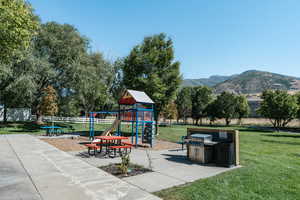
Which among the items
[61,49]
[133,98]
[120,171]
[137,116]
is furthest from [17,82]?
[120,171]

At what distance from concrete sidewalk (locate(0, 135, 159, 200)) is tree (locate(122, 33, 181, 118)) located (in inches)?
507

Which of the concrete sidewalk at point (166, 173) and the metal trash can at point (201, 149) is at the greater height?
the metal trash can at point (201, 149)

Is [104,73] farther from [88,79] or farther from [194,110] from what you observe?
[194,110]

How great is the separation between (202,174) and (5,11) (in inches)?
373

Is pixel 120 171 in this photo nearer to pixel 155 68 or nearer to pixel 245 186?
pixel 245 186

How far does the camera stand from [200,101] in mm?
56156

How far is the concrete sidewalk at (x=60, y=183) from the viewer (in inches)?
175

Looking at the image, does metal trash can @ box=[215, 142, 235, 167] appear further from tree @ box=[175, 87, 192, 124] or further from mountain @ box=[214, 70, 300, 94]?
mountain @ box=[214, 70, 300, 94]

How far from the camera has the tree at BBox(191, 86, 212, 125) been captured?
183 ft

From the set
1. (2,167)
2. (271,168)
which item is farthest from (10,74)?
(271,168)

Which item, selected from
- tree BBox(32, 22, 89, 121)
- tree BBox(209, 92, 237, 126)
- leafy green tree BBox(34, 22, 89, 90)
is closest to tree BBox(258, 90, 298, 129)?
tree BBox(209, 92, 237, 126)

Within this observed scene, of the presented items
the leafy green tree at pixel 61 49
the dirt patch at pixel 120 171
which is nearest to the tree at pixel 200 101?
the leafy green tree at pixel 61 49

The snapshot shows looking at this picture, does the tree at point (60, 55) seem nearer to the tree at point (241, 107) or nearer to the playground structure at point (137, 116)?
the playground structure at point (137, 116)

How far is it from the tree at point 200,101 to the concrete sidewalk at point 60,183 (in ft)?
168
